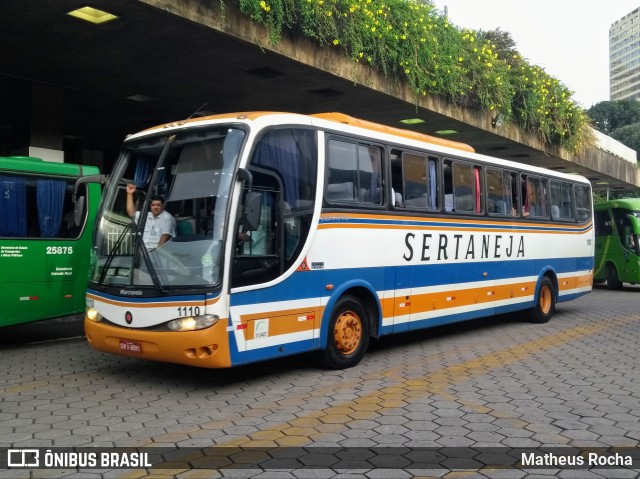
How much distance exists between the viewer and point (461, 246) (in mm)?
→ 10195

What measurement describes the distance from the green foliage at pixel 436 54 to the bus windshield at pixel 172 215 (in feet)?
14.6

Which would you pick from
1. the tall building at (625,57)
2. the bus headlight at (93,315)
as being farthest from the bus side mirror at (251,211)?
the tall building at (625,57)

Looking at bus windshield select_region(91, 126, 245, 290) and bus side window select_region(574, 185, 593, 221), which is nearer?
bus windshield select_region(91, 126, 245, 290)

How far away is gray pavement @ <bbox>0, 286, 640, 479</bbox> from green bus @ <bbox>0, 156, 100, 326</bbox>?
0.73m

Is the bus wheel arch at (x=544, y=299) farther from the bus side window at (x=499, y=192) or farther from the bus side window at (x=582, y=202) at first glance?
the bus side window at (x=499, y=192)

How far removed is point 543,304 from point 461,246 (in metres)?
3.67

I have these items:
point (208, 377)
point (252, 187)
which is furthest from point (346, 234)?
point (208, 377)

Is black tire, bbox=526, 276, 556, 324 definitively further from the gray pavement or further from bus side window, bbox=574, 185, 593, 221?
the gray pavement

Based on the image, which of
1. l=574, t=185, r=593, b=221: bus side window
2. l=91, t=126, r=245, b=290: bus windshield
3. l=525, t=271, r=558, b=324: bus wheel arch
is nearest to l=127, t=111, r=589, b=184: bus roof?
l=91, t=126, r=245, b=290: bus windshield

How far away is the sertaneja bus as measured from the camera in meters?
6.55

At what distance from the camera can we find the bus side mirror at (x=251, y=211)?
667 centimetres

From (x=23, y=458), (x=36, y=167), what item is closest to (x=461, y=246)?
(x=36, y=167)

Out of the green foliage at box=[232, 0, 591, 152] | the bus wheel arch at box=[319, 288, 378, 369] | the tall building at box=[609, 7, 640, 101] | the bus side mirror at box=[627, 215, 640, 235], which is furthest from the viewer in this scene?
the tall building at box=[609, 7, 640, 101]

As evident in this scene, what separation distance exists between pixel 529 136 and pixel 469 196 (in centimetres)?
1202
